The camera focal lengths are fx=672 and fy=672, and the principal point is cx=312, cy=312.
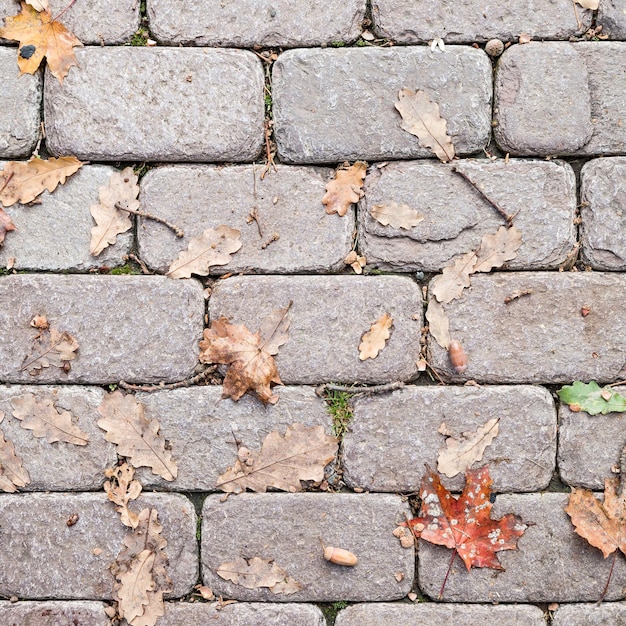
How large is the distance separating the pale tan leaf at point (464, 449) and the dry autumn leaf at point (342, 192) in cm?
84

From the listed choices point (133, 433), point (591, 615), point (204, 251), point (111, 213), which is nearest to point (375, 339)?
point (204, 251)

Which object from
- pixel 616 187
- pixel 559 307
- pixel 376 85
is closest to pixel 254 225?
pixel 376 85

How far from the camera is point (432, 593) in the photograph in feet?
7.72

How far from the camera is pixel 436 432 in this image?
92.4 inches

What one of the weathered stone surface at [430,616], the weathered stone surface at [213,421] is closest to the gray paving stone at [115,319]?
the weathered stone surface at [213,421]

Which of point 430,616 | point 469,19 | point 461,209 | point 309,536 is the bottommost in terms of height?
point 430,616

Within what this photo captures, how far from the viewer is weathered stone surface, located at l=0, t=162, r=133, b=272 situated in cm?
234

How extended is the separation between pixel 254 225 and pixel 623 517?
5.36 ft

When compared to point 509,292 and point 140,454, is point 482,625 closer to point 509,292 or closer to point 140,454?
point 509,292

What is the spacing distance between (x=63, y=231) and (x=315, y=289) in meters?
0.90

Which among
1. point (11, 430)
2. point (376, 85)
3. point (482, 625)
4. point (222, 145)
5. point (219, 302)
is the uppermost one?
point (376, 85)

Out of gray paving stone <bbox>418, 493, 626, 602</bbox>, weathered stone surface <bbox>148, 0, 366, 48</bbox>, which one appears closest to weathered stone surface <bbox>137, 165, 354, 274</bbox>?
weathered stone surface <bbox>148, 0, 366, 48</bbox>

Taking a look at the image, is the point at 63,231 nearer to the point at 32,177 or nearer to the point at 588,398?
the point at 32,177

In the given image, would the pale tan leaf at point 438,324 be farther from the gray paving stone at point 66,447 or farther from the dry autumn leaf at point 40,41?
the dry autumn leaf at point 40,41
